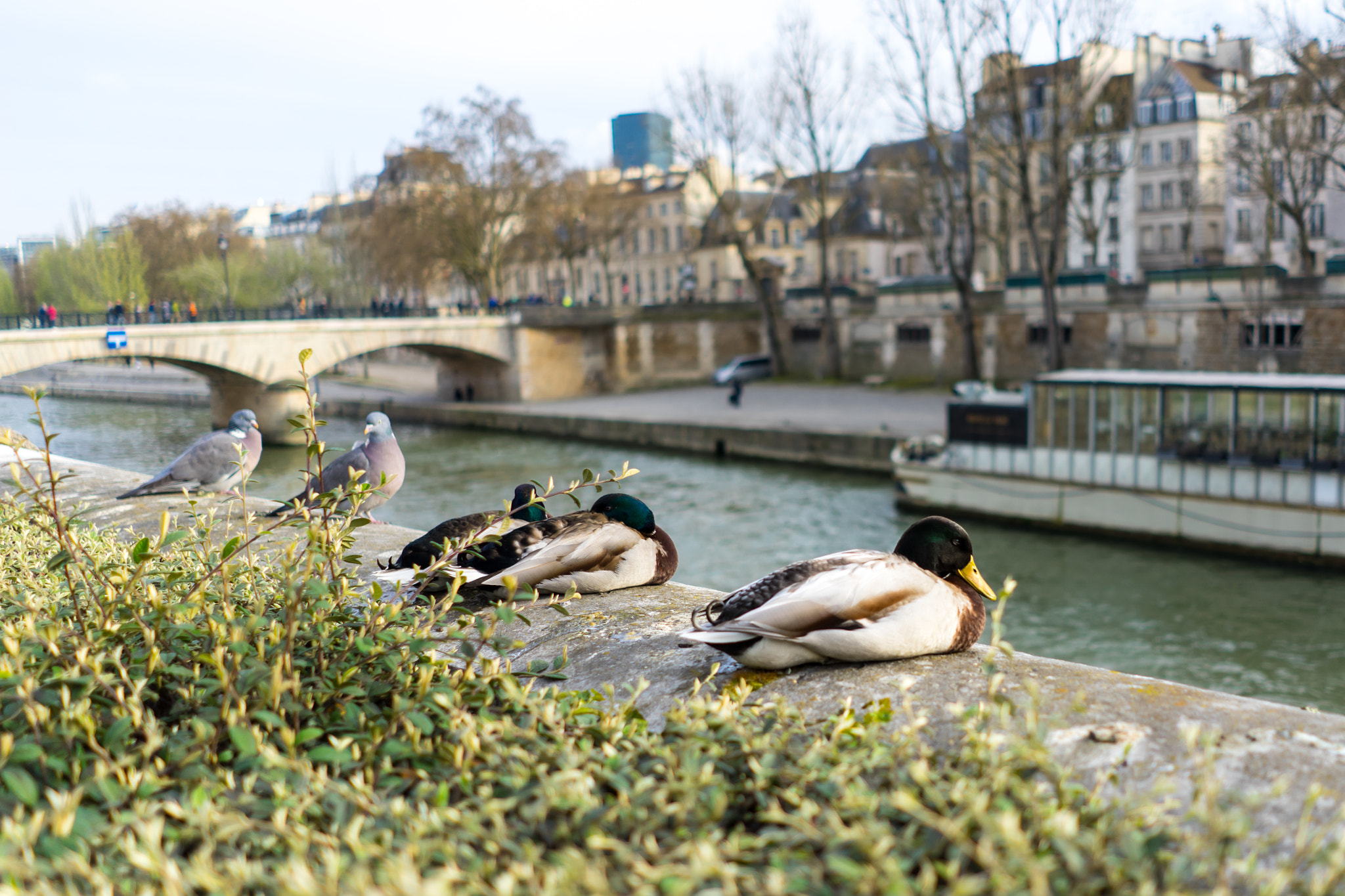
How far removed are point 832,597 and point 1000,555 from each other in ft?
47.6

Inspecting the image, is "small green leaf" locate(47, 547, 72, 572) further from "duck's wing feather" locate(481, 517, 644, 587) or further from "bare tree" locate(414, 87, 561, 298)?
"bare tree" locate(414, 87, 561, 298)

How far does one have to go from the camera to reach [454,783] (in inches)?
87.2

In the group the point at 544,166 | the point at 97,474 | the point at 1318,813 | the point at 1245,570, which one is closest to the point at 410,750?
the point at 1318,813

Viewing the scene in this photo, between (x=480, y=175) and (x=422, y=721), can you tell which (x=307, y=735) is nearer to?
(x=422, y=721)

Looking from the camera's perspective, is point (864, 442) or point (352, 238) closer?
point (864, 442)

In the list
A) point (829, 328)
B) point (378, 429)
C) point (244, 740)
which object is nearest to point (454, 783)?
point (244, 740)

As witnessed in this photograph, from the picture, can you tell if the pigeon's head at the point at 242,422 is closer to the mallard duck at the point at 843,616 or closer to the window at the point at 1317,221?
the mallard duck at the point at 843,616

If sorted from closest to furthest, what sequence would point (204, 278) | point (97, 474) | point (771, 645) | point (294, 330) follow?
1. point (771, 645)
2. point (97, 474)
3. point (294, 330)
4. point (204, 278)

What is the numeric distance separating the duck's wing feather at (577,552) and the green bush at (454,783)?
0.75m

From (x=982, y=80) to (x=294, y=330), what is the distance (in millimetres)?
20118

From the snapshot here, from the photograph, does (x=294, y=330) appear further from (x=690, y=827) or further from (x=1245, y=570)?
(x=690, y=827)

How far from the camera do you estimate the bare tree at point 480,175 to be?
1596 inches

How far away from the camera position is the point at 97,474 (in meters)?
7.63

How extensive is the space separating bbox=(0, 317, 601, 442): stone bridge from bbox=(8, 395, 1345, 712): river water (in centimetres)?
174
